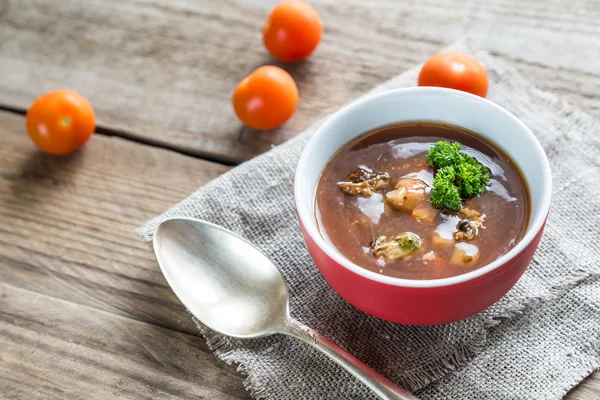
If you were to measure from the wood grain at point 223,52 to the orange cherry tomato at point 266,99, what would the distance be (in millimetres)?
59

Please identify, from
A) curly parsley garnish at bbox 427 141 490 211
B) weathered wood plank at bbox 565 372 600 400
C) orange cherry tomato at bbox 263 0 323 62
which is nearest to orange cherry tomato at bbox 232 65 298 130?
orange cherry tomato at bbox 263 0 323 62

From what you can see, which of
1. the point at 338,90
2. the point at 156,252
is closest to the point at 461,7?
the point at 338,90

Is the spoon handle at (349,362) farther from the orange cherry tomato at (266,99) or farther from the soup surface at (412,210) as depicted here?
the orange cherry tomato at (266,99)

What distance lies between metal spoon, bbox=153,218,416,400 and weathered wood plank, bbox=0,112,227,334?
11 cm

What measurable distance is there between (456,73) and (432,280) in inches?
30.5

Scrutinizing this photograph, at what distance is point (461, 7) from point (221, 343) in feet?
4.64

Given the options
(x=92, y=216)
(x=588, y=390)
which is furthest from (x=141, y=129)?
(x=588, y=390)

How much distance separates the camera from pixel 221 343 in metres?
1.54

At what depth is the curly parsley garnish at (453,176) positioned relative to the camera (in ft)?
4.66

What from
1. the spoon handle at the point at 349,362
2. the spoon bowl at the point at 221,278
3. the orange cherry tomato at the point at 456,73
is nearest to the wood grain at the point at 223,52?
the orange cherry tomato at the point at 456,73

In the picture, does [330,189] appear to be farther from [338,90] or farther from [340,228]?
[338,90]

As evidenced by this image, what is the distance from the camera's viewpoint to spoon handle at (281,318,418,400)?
1345mm

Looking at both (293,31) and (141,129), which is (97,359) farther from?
(293,31)

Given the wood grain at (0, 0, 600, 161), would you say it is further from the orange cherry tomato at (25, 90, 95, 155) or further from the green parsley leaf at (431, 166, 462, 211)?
the green parsley leaf at (431, 166, 462, 211)
